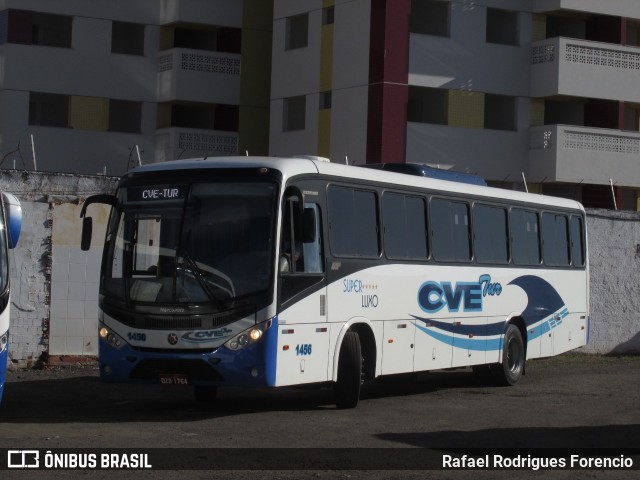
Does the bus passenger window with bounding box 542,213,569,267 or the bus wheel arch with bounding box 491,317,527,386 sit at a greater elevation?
the bus passenger window with bounding box 542,213,569,267

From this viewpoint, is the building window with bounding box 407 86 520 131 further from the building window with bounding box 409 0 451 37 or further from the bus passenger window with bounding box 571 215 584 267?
the bus passenger window with bounding box 571 215 584 267

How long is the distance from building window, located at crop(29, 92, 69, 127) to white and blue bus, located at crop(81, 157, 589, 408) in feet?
90.4

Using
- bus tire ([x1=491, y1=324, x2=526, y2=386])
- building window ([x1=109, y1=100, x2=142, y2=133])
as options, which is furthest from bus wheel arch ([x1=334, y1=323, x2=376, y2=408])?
building window ([x1=109, y1=100, x2=142, y2=133])

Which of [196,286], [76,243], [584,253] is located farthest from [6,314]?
[584,253]

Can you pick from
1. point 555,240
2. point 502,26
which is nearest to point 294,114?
point 502,26

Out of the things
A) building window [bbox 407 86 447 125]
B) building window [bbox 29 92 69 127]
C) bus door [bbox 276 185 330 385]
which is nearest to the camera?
bus door [bbox 276 185 330 385]

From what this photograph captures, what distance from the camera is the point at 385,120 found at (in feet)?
124

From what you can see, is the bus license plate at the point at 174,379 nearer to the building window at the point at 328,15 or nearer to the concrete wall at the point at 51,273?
the concrete wall at the point at 51,273

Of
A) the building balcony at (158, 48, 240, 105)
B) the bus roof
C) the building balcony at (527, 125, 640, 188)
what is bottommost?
the bus roof

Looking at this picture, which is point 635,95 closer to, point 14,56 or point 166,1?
point 166,1

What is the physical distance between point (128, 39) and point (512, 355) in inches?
1118

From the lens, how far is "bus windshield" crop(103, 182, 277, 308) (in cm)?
1418

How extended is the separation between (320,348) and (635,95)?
2916 cm

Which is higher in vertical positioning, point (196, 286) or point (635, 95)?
point (635, 95)
